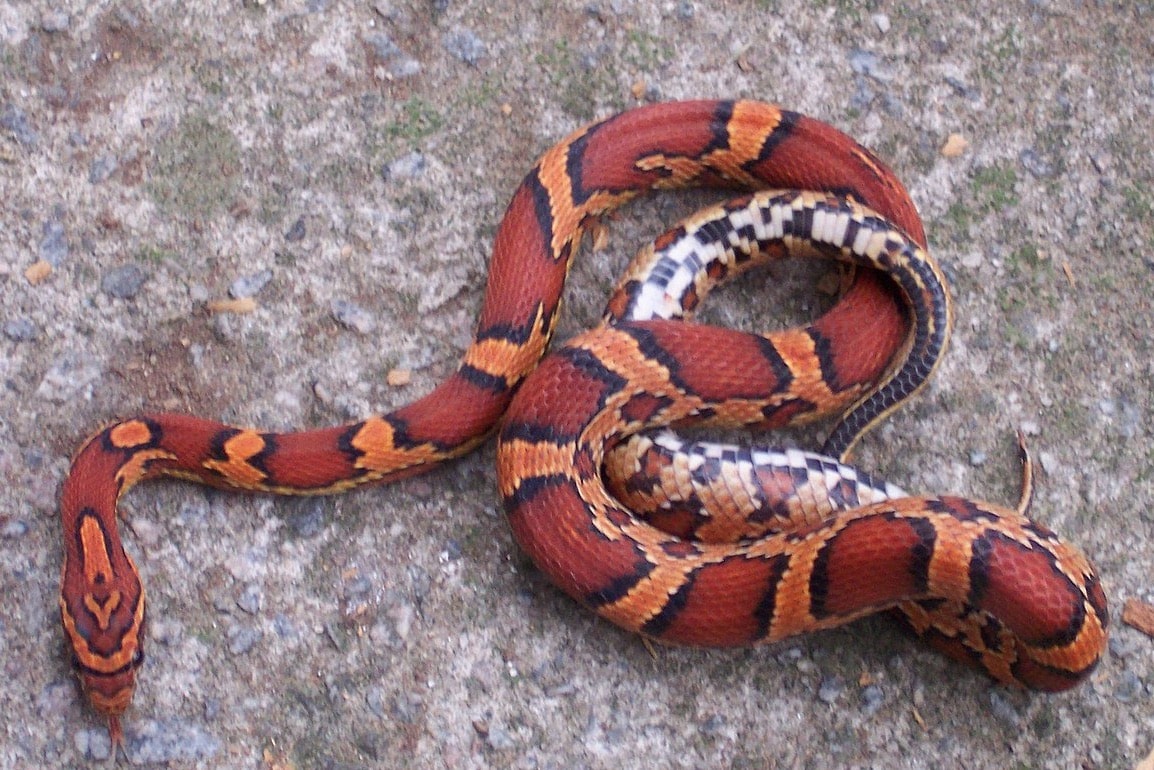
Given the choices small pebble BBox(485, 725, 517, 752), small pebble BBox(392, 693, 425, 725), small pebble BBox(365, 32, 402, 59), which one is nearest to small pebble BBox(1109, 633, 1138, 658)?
small pebble BBox(485, 725, 517, 752)

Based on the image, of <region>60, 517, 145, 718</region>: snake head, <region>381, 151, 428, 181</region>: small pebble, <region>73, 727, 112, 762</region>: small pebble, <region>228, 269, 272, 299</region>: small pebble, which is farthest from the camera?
<region>381, 151, 428, 181</region>: small pebble

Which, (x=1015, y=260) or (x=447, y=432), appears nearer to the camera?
(x=447, y=432)

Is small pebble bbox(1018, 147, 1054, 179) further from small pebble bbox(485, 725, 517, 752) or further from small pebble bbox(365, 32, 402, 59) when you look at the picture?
small pebble bbox(485, 725, 517, 752)

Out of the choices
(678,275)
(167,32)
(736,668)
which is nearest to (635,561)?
(736,668)

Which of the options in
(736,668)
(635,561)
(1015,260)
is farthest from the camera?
(1015,260)

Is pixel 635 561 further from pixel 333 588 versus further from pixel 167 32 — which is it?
pixel 167 32
